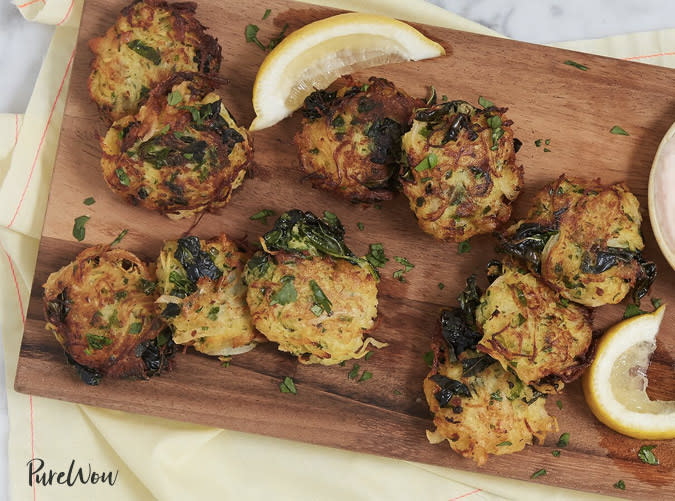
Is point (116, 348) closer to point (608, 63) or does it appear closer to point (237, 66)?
point (237, 66)

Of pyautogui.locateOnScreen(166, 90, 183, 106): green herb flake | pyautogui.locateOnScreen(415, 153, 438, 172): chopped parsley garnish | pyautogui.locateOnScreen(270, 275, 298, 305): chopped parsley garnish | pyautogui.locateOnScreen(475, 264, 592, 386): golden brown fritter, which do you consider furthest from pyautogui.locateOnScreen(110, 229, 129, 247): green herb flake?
pyautogui.locateOnScreen(475, 264, 592, 386): golden brown fritter

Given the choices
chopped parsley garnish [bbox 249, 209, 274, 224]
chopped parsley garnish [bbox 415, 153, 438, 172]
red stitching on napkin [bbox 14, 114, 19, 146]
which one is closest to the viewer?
chopped parsley garnish [bbox 415, 153, 438, 172]

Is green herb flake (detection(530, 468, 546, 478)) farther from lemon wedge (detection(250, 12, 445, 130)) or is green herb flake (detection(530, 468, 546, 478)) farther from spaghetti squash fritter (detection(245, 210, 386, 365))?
lemon wedge (detection(250, 12, 445, 130))

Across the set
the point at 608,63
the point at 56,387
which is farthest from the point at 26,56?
the point at 608,63

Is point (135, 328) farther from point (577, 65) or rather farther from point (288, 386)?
point (577, 65)

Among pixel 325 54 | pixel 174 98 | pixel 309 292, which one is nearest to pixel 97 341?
pixel 309 292

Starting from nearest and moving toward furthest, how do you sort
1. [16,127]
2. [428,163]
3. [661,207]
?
[428,163] < [661,207] < [16,127]
